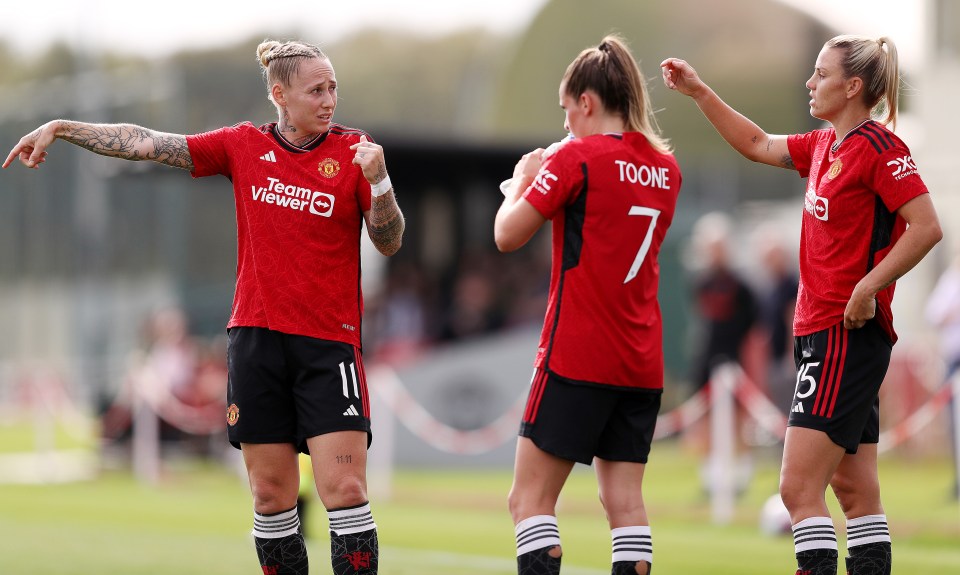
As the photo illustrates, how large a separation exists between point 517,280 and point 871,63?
14.3 meters

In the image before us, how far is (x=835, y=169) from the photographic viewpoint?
17.4ft

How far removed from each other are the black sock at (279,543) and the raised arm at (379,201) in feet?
3.90

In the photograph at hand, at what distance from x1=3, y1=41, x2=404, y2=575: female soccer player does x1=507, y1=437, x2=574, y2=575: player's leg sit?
643 millimetres

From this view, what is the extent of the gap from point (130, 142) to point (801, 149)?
276cm

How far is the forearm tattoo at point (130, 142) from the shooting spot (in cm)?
547

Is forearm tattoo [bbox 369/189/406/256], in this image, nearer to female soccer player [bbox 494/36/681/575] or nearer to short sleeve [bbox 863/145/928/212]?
female soccer player [bbox 494/36/681/575]

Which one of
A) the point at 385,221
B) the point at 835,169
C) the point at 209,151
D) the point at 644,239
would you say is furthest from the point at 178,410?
the point at 835,169

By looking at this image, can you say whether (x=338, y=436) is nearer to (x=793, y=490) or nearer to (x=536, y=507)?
(x=536, y=507)

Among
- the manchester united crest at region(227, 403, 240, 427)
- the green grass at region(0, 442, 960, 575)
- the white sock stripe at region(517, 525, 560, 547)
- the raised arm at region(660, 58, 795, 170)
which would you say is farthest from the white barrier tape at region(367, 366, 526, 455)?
the white sock stripe at region(517, 525, 560, 547)

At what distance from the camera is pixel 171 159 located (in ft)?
18.3

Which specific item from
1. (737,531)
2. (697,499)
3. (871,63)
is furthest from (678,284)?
(871,63)

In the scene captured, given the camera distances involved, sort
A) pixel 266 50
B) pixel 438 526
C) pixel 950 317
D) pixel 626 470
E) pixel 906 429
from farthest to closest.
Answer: pixel 906 429, pixel 950 317, pixel 438 526, pixel 266 50, pixel 626 470

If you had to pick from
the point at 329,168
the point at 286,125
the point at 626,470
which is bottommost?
the point at 626,470

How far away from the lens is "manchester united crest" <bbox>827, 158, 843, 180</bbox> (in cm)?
527
